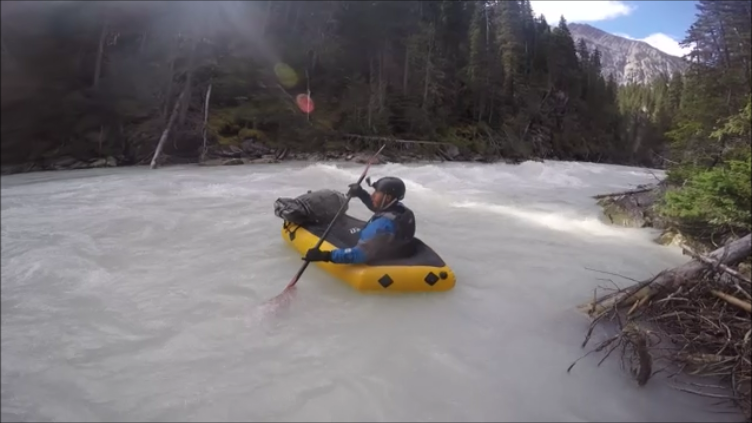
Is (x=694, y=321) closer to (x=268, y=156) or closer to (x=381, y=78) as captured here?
(x=268, y=156)

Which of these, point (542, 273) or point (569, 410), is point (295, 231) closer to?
point (542, 273)

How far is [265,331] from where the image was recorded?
153 inches

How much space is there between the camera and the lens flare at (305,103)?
866 inches

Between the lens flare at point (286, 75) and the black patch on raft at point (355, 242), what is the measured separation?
1648 cm

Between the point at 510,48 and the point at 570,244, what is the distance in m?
36.4

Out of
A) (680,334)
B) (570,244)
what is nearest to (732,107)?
(570,244)

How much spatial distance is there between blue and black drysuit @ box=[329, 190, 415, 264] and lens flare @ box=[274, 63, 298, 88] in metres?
17.6

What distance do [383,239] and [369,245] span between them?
0.53ft

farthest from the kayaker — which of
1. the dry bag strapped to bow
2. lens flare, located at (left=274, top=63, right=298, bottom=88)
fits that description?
lens flare, located at (left=274, top=63, right=298, bottom=88)

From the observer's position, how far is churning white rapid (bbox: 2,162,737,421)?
2.80m

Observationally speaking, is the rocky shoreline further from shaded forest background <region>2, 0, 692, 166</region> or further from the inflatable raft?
the inflatable raft

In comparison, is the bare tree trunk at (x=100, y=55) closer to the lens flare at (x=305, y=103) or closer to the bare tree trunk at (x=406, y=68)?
the lens flare at (x=305, y=103)

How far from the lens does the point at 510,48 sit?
39.3 meters

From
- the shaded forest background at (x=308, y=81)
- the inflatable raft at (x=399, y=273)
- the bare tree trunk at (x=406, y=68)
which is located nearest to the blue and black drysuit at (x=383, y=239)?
the inflatable raft at (x=399, y=273)
